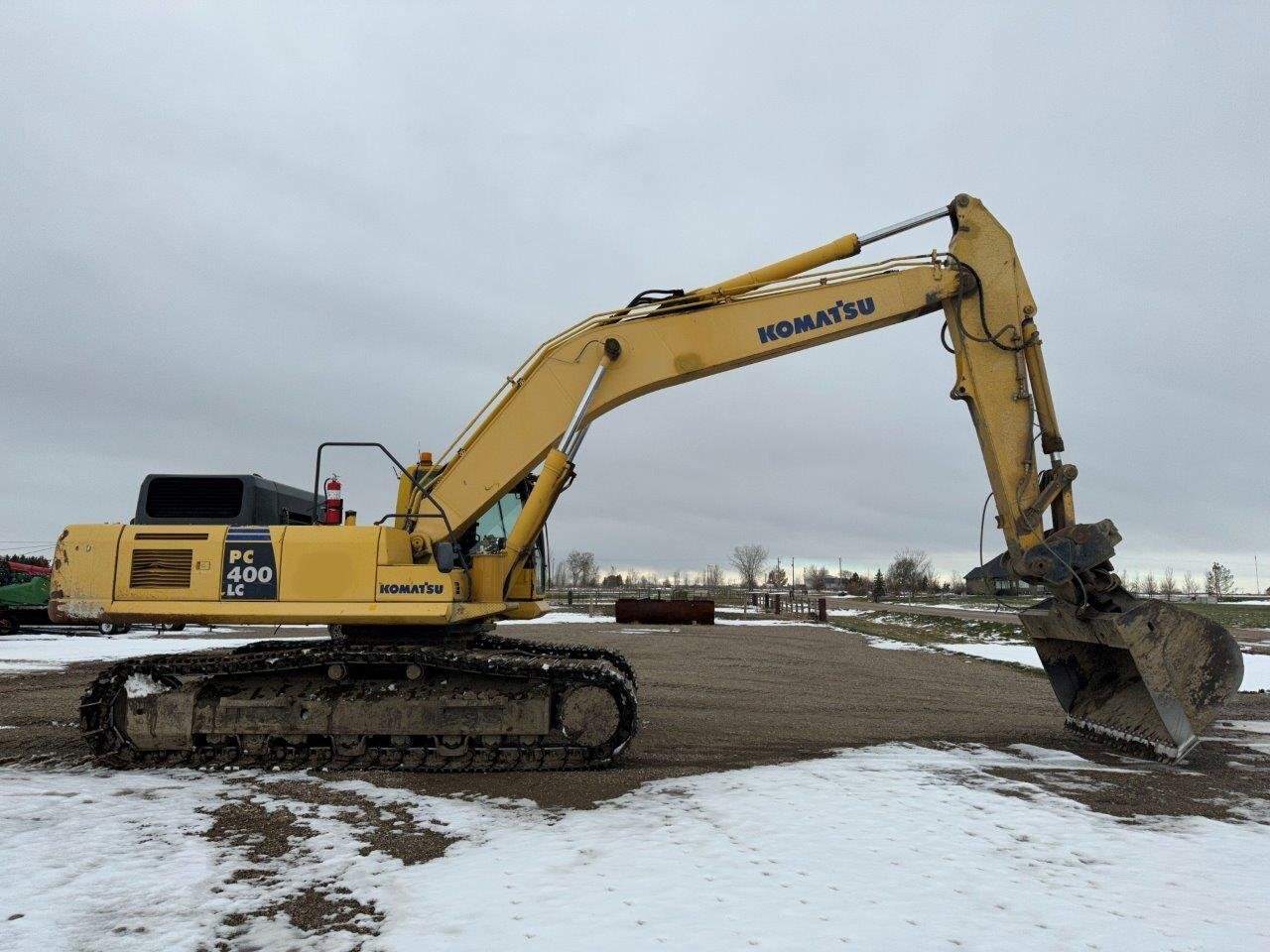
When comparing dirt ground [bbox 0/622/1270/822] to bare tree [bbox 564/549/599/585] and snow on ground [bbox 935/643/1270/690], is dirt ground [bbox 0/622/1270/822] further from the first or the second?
bare tree [bbox 564/549/599/585]

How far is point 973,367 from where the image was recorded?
848 centimetres

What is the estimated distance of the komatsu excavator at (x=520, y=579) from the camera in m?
7.53

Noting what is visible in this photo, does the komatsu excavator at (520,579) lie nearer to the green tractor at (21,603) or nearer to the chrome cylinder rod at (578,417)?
the chrome cylinder rod at (578,417)

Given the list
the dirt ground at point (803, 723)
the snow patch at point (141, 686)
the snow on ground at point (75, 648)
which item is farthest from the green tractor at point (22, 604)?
the snow patch at point (141, 686)

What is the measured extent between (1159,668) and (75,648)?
75.9ft

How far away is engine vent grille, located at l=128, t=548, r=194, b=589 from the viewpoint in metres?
7.86

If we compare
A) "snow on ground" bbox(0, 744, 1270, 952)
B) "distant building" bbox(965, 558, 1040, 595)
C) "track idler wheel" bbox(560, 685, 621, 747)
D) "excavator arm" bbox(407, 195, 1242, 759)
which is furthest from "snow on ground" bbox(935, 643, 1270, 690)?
"track idler wheel" bbox(560, 685, 621, 747)

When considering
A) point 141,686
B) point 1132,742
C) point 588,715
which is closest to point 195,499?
point 141,686

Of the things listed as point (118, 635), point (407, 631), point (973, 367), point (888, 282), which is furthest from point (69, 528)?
point (118, 635)

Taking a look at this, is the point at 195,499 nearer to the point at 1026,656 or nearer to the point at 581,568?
the point at 1026,656

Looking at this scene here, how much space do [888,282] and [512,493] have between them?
456cm

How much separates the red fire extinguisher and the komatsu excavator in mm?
505

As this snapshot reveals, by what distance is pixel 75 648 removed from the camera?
20.8 metres

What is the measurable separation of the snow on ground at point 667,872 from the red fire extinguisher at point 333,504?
2.66m
